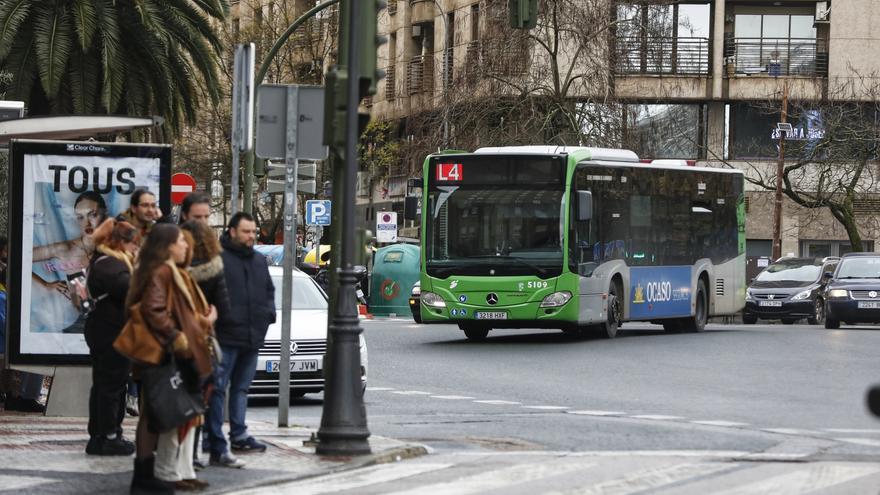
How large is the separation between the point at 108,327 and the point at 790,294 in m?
31.4

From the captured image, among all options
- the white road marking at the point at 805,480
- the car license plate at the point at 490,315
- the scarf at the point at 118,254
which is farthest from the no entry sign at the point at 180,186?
the white road marking at the point at 805,480

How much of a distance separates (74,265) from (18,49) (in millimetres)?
13290

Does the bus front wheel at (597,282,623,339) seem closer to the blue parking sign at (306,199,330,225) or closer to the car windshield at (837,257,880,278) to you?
the car windshield at (837,257,880,278)

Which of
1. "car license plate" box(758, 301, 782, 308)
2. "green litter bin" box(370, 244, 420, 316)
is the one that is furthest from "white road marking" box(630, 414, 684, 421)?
"green litter bin" box(370, 244, 420, 316)

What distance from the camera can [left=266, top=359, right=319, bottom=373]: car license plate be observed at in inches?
711

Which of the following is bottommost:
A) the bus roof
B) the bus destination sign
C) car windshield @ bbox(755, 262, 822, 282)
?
car windshield @ bbox(755, 262, 822, 282)

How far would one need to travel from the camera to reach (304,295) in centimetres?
1997

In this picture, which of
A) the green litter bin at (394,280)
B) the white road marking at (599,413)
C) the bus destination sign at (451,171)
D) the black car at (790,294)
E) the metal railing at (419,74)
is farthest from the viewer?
the metal railing at (419,74)

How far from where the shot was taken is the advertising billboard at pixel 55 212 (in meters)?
14.7

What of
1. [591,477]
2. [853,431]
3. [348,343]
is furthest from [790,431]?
[348,343]

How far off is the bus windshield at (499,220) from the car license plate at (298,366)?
30.1 feet

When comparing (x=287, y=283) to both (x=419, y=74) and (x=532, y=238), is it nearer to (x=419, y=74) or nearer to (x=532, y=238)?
(x=532, y=238)

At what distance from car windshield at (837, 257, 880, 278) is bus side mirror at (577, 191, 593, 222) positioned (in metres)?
10.6

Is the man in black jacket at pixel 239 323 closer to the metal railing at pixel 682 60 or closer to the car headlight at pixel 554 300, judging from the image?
the car headlight at pixel 554 300
